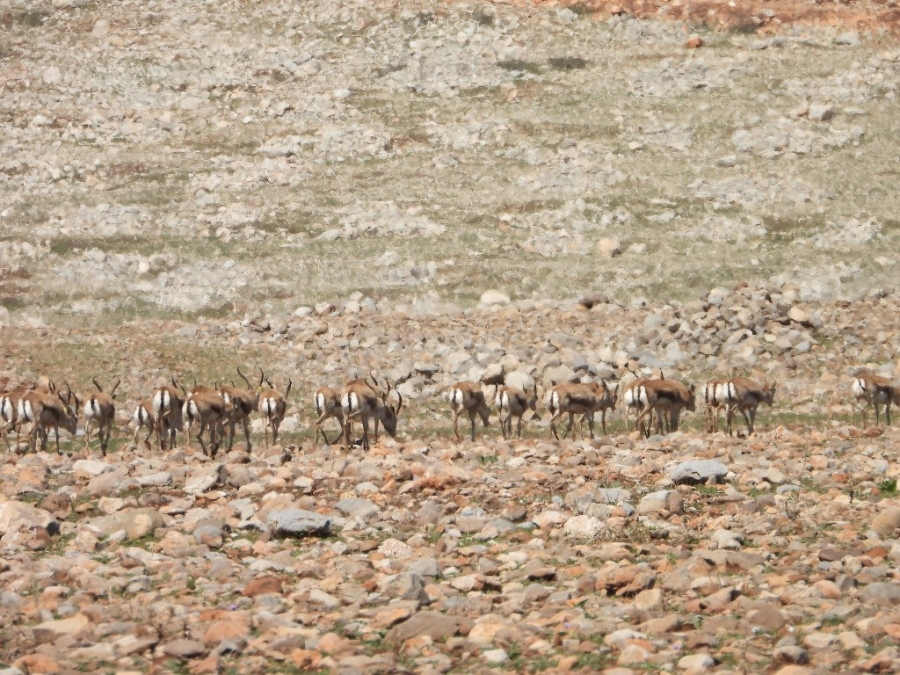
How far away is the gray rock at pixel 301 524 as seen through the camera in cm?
1544

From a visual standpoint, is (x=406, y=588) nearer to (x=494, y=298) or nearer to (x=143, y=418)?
(x=143, y=418)

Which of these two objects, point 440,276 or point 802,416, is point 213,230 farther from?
point 802,416

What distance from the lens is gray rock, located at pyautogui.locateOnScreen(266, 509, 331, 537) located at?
1544cm

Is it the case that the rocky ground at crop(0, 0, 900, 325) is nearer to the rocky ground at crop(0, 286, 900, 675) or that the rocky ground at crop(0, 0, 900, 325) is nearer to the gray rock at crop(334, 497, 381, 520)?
the rocky ground at crop(0, 286, 900, 675)

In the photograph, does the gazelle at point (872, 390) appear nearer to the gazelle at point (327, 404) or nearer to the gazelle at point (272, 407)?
the gazelle at point (327, 404)

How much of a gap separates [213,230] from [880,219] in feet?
83.1

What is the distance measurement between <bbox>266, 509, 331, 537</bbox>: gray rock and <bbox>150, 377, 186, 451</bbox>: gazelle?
1177cm

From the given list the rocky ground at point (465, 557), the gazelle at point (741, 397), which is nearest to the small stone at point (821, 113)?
the gazelle at point (741, 397)

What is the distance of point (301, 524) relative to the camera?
50.6 feet

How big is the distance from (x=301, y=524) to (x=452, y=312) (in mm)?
26350

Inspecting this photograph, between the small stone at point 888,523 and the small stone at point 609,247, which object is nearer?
A: the small stone at point 888,523

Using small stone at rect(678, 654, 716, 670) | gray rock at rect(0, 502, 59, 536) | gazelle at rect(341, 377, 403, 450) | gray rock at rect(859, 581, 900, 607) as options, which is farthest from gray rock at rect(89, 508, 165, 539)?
gazelle at rect(341, 377, 403, 450)

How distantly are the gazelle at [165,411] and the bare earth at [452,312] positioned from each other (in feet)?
11.6

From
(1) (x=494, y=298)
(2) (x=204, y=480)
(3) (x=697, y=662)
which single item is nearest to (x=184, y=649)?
(3) (x=697, y=662)
